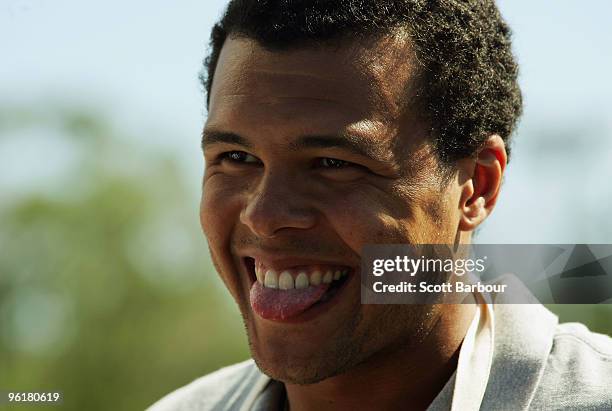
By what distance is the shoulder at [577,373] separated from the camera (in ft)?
10.1

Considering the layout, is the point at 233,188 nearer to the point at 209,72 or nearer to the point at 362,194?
the point at 362,194

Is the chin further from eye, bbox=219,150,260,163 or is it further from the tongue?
eye, bbox=219,150,260,163

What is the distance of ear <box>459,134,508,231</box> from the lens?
338 centimetres

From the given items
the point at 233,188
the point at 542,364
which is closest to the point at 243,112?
the point at 233,188

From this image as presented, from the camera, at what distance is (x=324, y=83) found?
3070 millimetres

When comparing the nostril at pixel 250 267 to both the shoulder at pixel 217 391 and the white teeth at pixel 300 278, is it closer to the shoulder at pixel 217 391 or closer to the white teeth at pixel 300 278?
the white teeth at pixel 300 278

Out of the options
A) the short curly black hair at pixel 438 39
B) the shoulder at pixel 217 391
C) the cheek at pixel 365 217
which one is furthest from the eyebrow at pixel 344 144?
the shoulder at pixel 217 391

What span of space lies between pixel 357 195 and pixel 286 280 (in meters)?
0.37

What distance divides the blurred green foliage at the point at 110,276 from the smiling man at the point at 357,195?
14.9m

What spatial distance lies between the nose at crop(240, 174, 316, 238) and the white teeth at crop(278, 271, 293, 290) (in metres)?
0.16

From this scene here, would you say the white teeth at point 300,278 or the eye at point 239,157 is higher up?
the eye at point 239,157

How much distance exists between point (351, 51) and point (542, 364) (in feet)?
3.93

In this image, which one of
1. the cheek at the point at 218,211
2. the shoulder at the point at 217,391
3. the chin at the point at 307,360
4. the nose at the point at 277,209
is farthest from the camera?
the shoulder at the point at 217,391

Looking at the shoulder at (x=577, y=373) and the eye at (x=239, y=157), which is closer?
the shoulder at (x=577, y=373)
